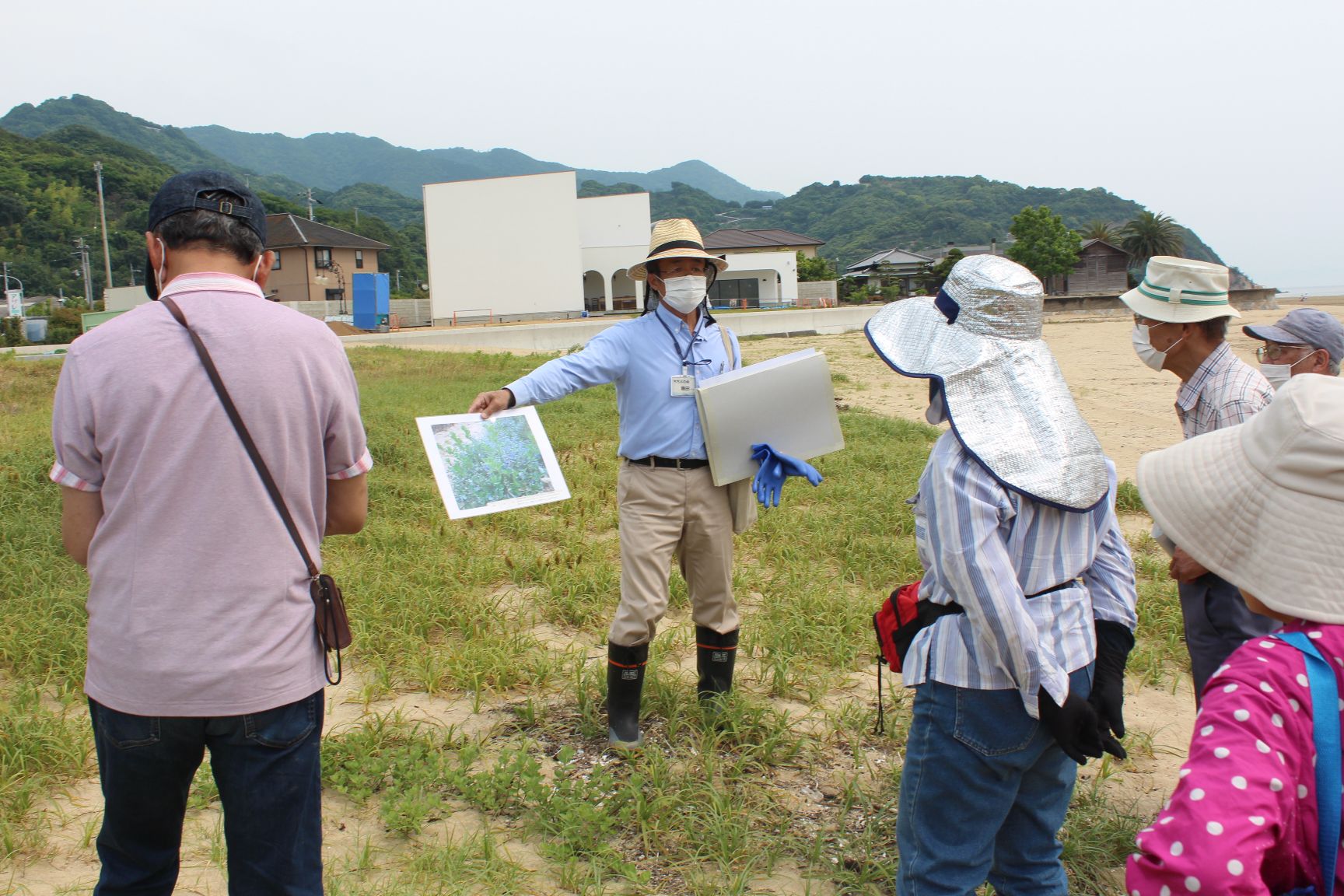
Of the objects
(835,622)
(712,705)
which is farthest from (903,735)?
(835,622)

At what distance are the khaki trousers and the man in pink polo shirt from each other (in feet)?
5.07

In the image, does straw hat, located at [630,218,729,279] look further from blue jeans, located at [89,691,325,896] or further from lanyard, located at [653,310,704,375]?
blue jeans, located at [89,691,325,896]

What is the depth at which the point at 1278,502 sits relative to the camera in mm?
1242

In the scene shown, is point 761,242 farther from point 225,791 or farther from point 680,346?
point 225,791

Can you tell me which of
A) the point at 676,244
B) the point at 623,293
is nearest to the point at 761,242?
the point at 623,293

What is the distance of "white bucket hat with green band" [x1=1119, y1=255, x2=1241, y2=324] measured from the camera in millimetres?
2736

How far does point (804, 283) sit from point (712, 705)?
50105 millimetres

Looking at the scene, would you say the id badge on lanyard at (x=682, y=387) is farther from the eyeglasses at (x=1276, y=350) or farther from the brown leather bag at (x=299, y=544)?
the eyeglasses at (x=1276, y=350)

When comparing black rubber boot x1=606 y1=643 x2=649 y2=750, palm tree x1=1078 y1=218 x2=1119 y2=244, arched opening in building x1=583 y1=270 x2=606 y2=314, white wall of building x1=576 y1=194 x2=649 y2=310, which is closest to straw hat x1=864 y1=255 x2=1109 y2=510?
black rubber boot x1=606 y1=643 x2=649 y2=750

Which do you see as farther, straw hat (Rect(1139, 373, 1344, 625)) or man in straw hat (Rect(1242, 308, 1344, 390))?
man in straw hat (Rect(1242, 308, 1344, 390))

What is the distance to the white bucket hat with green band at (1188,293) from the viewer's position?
2.74 meters

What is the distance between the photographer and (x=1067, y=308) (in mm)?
40031

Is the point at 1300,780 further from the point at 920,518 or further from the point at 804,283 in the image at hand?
the point at 804,283

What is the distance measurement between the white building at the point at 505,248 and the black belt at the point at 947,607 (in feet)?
144
